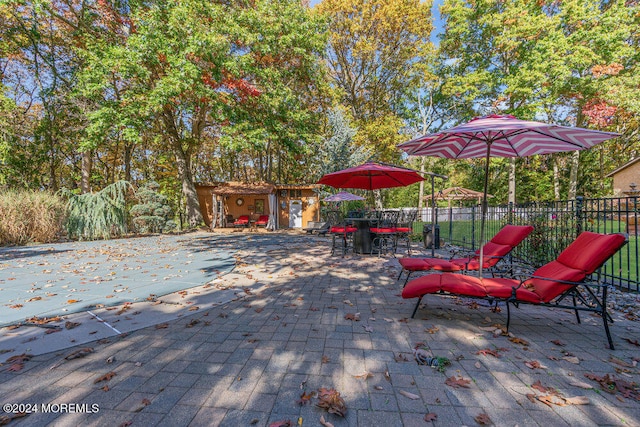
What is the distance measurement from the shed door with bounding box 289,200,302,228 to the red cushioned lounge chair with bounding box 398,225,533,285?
16021 mm

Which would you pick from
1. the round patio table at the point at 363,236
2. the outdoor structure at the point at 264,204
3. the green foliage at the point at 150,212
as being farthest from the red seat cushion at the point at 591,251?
the outdoor structure at the point at 264,204

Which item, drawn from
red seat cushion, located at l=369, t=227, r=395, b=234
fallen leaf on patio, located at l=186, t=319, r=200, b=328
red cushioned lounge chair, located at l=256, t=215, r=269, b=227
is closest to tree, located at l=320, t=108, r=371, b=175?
red cushioned lounge chair, located at l=256, t=215, r=269, b=227

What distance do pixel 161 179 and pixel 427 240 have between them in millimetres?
23791

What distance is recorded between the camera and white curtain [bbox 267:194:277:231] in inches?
728

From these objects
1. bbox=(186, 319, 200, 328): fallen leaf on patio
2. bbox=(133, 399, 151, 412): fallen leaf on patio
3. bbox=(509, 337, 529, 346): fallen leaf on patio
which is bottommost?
bbox=(509, 337, 529, 346): fallen leaf on patio

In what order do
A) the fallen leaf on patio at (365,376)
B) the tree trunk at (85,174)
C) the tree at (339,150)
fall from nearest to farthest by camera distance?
the fallen leaf on patio at (365,376) < the tree trunk at (85,174) < the tree at (339,150)

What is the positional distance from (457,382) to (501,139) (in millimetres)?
3805

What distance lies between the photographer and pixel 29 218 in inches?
420

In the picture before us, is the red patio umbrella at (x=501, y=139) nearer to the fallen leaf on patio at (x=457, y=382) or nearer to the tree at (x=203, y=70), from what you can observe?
the fallen leaf on patio at (x=457, y=382)

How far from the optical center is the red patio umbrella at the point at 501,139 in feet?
10.1

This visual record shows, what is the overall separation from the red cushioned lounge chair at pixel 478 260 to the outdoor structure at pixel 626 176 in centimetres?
1743

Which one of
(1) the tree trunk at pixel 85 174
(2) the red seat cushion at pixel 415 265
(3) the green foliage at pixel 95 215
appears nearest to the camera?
(2) the red seat cushion at pixel 415 265

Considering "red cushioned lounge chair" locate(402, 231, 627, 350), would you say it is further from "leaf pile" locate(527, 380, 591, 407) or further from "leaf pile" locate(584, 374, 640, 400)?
"leaf pile" locate(527, 380, 591, 407)

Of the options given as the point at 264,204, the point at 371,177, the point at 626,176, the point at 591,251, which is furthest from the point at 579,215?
the point at 626,176
